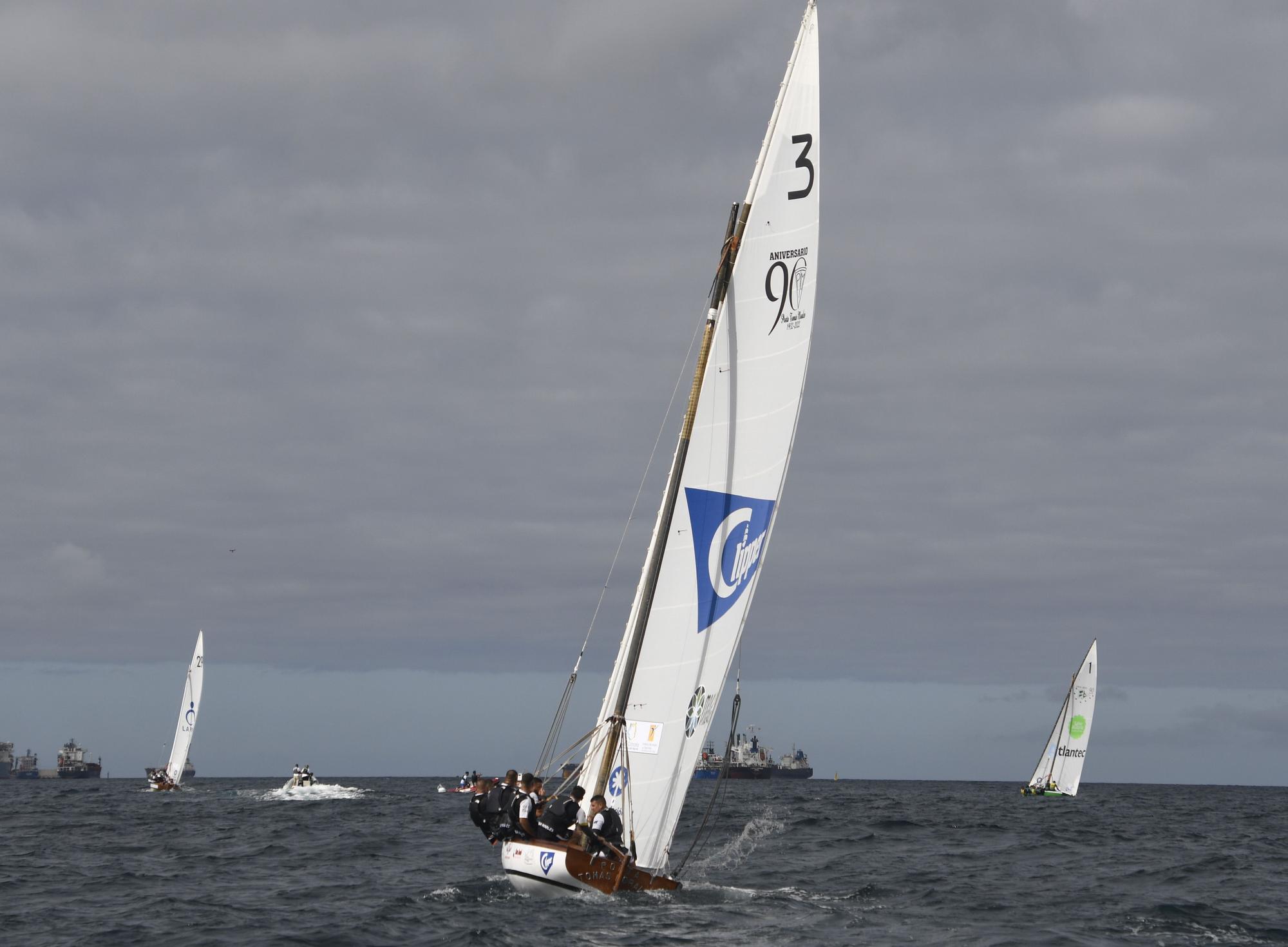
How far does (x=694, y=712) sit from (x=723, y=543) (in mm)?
2915

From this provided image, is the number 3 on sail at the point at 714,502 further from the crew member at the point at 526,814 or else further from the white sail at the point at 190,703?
the white sail at the point at 190,703

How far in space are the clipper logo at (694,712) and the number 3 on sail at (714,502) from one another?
1.3 inches

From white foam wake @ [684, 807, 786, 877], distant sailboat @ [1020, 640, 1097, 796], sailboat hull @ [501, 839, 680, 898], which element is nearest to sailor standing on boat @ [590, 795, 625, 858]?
sailboat hull @ [501, 839, 680, 898]

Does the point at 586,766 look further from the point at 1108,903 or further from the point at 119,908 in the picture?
the point at 1108,903

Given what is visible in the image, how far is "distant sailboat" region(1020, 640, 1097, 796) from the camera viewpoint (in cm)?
9544

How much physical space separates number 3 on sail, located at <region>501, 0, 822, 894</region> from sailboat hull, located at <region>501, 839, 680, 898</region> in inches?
0.9

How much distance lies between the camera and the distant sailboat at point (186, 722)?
9231 cm

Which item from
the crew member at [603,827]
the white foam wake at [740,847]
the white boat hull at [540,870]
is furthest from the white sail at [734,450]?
the white foam wake at [740,847]

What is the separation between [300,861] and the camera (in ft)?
113

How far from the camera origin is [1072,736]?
3861 inches

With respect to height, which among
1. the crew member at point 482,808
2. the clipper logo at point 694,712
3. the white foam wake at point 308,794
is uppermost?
the clipper logo at point 694,712

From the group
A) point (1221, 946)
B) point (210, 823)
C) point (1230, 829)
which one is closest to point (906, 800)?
point (1230, 829)

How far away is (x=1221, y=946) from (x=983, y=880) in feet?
33.6

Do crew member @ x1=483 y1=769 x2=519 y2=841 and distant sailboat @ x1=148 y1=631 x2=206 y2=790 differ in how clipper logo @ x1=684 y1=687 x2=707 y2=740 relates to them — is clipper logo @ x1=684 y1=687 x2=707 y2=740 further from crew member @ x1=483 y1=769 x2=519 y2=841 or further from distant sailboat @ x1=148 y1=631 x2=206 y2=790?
distant sailboat @ x1=148 y1=631 x2=206 y2=790
